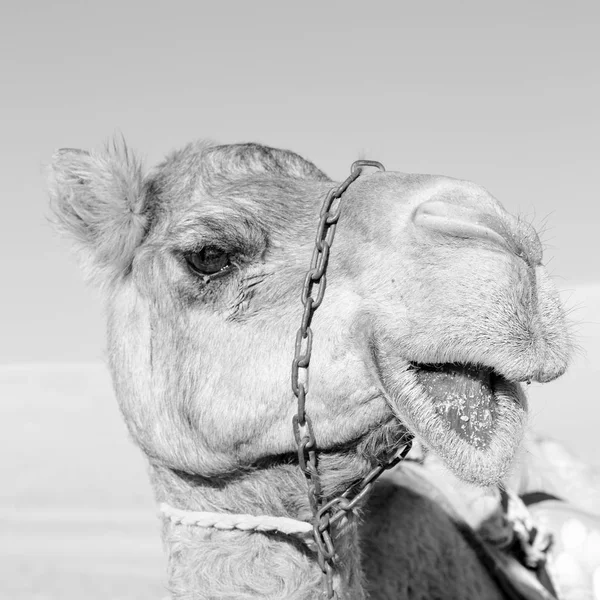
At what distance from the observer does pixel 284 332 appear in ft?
8.27

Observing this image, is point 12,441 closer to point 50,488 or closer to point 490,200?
point 50,488

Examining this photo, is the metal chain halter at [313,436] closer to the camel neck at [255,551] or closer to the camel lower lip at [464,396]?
the camel neck at [255,551]

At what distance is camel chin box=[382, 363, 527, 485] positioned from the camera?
2.13 m

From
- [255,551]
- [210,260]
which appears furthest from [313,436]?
[210,260]

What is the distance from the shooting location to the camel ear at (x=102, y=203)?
120 inches

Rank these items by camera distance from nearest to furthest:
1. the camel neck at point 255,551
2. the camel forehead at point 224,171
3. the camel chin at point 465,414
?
the camel chin at point 465,414
the camel neck at point 255,551
the camel forehead at point 224,171

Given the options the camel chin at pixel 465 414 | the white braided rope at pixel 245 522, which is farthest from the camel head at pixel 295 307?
the white braided rope at pixel 245 522

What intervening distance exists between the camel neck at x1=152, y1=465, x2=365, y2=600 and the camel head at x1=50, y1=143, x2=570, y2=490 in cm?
10

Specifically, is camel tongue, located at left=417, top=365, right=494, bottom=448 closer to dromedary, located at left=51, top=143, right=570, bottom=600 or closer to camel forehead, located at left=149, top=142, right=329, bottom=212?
dromedary, located at left=51, top=143, right=570, bottom=600

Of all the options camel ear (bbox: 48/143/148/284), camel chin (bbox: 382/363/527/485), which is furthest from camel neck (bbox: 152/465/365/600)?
camel ear (bbox: 48/143/148/284)

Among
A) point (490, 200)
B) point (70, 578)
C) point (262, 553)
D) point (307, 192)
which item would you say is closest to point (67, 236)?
point (307, 192)

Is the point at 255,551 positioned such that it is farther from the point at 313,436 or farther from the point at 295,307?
the point at 295,307

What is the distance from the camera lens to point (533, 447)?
17.1ft

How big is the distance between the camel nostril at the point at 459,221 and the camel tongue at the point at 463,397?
0.38 m
